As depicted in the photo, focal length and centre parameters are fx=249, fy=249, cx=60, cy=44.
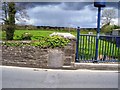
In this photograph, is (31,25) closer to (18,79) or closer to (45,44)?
(45,44)

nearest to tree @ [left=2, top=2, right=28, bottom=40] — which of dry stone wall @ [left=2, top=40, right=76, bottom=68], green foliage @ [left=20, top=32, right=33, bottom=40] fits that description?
green foliage @ [left=20, top=32, right=33, bottom=40]

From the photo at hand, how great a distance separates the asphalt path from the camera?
253 inches

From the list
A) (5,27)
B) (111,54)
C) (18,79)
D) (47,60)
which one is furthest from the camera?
(5,27)

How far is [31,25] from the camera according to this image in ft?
56.1

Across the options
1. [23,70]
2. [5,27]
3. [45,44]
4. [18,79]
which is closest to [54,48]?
[45,44]

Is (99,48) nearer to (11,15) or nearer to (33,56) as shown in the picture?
(33,56)

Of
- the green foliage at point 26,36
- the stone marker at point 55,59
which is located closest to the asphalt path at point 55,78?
the stone marker at point 55,59

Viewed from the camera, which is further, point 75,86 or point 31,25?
point 31,25

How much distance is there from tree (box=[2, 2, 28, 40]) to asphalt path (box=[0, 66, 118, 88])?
26.9 ft

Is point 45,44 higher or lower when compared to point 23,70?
higher

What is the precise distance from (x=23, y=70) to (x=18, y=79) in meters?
1.15

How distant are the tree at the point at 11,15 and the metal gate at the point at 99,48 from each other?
817 centimetres

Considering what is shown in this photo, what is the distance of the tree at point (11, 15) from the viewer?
1603 cm

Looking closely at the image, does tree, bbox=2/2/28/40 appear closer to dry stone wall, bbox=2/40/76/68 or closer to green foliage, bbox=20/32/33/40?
green foliage, bbox=20/32/33/40
